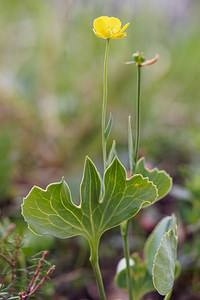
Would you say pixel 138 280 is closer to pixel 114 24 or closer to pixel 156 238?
pixel 156 238

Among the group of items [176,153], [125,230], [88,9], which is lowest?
[176,153]

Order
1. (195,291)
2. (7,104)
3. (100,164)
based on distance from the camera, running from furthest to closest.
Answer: (7,104), (100,164), (195,291)

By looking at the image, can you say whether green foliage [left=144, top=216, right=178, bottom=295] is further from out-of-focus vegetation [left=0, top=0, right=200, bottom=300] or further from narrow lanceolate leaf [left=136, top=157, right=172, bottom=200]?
out-of-focus vegetation [left=0, top=0, right=200, bottom=300]

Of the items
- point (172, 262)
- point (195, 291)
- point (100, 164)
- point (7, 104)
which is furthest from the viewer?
point (7, 104)

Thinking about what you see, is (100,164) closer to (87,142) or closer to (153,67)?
(87,142)

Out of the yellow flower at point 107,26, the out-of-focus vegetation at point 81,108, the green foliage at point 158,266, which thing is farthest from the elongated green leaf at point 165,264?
the out-of-focus vegetation at point 81,108

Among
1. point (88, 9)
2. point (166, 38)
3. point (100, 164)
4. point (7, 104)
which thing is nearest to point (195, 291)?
point (100, 164)

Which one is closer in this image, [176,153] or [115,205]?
[115,205]
